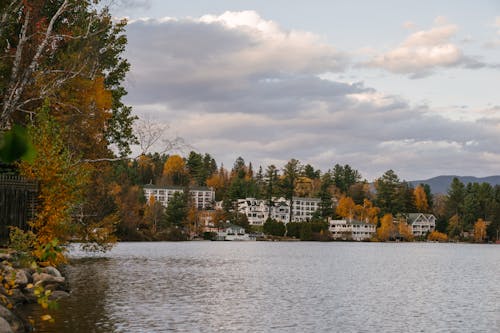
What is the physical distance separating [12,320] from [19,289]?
25.1ft

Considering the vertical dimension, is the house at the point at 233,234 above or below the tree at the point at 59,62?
below

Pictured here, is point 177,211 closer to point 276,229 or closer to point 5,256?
point 276,229

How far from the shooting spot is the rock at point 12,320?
18628 millimetres

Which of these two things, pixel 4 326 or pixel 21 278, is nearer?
pixel 4 326

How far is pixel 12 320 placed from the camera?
18953mm

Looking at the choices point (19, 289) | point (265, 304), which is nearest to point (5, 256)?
point (19, 289)

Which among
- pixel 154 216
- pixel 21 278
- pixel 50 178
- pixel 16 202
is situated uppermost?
pixel 50 178

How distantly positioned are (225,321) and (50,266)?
1080 cm

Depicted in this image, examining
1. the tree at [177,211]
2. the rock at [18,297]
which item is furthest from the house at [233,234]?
the rock at [18,297]

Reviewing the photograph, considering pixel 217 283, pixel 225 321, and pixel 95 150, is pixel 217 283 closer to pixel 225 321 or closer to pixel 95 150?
pixel 95 150

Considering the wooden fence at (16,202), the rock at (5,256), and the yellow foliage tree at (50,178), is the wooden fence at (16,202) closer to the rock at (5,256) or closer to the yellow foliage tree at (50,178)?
the yellow foliage tree at (50,178)

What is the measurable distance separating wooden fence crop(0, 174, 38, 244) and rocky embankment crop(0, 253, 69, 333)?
9.93 feet

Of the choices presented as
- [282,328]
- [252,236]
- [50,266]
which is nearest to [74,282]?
[50,266]

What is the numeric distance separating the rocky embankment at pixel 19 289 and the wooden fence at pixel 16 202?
3.03 meters
